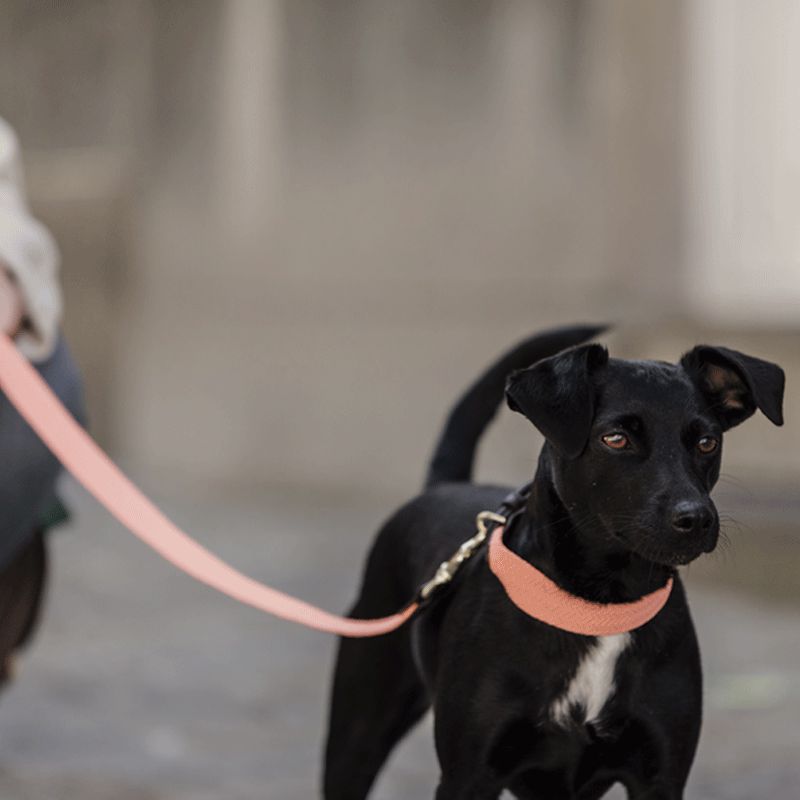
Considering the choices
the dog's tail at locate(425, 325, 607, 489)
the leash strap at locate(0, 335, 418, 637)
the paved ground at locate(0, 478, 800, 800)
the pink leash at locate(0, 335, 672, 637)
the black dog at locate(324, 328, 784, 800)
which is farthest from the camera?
the paved ground at locate(0, 478, 800, 800)

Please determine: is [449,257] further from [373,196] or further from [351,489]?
[351,489]

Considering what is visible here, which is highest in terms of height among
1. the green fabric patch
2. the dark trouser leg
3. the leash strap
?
the leash strap

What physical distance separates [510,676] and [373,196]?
6.72m

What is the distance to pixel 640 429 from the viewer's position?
2.44 metres

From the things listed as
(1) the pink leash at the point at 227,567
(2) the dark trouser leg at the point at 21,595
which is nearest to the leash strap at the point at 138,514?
(1) the pink leash at the point at 227,567

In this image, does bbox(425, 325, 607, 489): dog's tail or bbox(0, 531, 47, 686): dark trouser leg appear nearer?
bbox(425, 325, 607, 489): dog's tail

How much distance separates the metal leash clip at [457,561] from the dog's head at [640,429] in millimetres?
255

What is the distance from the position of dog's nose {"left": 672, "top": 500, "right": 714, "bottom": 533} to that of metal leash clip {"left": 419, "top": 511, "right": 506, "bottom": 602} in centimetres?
46

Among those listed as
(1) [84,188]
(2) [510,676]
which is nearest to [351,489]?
(1) [84,188]

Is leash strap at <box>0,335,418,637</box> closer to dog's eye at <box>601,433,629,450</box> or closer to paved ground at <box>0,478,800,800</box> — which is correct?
dog's eye at <box>601,433,629,450</box>

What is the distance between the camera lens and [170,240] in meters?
9.55

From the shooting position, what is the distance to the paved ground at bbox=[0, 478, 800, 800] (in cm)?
423

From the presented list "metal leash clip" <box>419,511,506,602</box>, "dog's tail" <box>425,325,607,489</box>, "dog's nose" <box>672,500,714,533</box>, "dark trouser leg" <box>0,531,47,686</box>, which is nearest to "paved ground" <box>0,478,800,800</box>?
"dark trouser leg" <box>0,531,47,686</box>

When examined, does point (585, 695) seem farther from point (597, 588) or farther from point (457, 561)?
point (457, 561)
